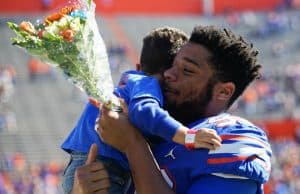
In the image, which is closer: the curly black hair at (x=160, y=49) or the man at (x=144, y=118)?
the man at (x=144, y=118)

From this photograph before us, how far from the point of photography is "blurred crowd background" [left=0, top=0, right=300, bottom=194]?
19.4 m

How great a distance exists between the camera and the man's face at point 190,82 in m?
3.08

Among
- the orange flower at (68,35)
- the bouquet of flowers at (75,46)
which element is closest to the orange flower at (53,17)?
the bouquet of flowers at (75,46)

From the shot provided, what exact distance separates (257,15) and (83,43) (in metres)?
31.8

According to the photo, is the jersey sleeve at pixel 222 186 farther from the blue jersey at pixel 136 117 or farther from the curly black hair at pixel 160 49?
the curly black hair at pixel 160 49

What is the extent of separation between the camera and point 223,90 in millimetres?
3146

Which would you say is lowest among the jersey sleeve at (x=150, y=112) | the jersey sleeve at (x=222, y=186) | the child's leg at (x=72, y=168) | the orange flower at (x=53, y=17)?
the child's leg at (x=72, y=168)

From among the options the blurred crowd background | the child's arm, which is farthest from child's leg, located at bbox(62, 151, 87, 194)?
the blurred crowd background

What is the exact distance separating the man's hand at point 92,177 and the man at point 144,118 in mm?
39

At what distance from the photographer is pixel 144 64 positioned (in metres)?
3.49

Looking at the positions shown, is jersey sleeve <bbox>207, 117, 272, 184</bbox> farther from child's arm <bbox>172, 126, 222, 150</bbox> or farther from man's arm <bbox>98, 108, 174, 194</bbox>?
man's arm <bbox>98, 108, 174, 194</bbox>

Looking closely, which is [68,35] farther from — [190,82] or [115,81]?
[115,81]

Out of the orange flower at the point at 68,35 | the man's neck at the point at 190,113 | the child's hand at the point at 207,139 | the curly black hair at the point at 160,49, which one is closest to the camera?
the child's hand at the point at 207,139

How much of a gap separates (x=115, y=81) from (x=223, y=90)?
66.5ft
